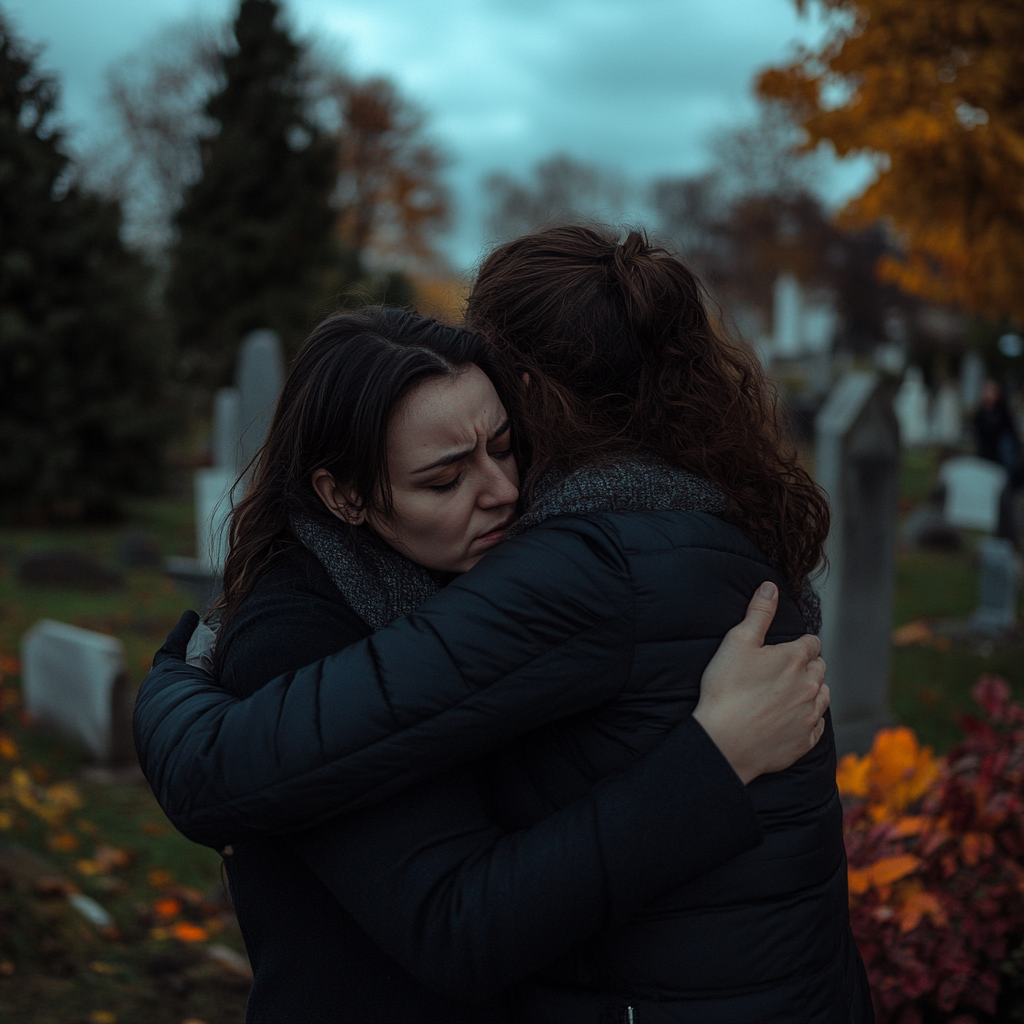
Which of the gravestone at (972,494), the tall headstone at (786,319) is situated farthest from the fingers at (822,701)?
the tall headstone at (786,319)

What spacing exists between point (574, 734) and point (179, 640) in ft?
2.37

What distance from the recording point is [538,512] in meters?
1.36

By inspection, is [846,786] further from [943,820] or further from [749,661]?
[749,661]

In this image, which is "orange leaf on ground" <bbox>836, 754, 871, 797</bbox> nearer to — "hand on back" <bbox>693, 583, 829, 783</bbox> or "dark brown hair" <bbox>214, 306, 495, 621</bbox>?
"hand on back" <bbox>693, 583, 829, 783</bbox>

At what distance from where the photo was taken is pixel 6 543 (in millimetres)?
13055

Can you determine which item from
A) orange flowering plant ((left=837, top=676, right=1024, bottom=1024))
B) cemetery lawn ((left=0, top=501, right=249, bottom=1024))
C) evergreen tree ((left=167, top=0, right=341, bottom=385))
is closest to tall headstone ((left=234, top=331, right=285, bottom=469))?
cemetery lawn ((left=0, top=501, right=249, bottom=1024))

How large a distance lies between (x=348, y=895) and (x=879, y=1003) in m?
1.52

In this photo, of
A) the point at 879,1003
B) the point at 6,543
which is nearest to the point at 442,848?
the point at 879,1003

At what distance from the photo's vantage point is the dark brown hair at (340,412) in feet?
4.47

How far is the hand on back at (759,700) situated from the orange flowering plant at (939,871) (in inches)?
42.9

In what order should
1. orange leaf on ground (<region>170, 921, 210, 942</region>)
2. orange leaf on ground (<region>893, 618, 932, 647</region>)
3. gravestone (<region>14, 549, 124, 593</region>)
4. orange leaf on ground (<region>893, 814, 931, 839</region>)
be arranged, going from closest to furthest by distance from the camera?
1. orange leaf on ground (<region>893, 814, 931, 839</region>)
2. orange leaf on ground (<region>170, 921, 210, 942</region>)
3. orange leaf on ground (<region>893, 618, 932, 647</region>)
4. gravestone (<region>14, 549, 124, 593</region>)

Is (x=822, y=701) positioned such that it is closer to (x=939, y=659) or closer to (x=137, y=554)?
(x=939, y=659)

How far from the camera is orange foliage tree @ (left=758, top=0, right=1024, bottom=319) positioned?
5.69 meters

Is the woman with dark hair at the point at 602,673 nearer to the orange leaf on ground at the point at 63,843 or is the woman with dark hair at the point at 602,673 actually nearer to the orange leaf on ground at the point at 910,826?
the orange leaf on ground at the point at 910,826
